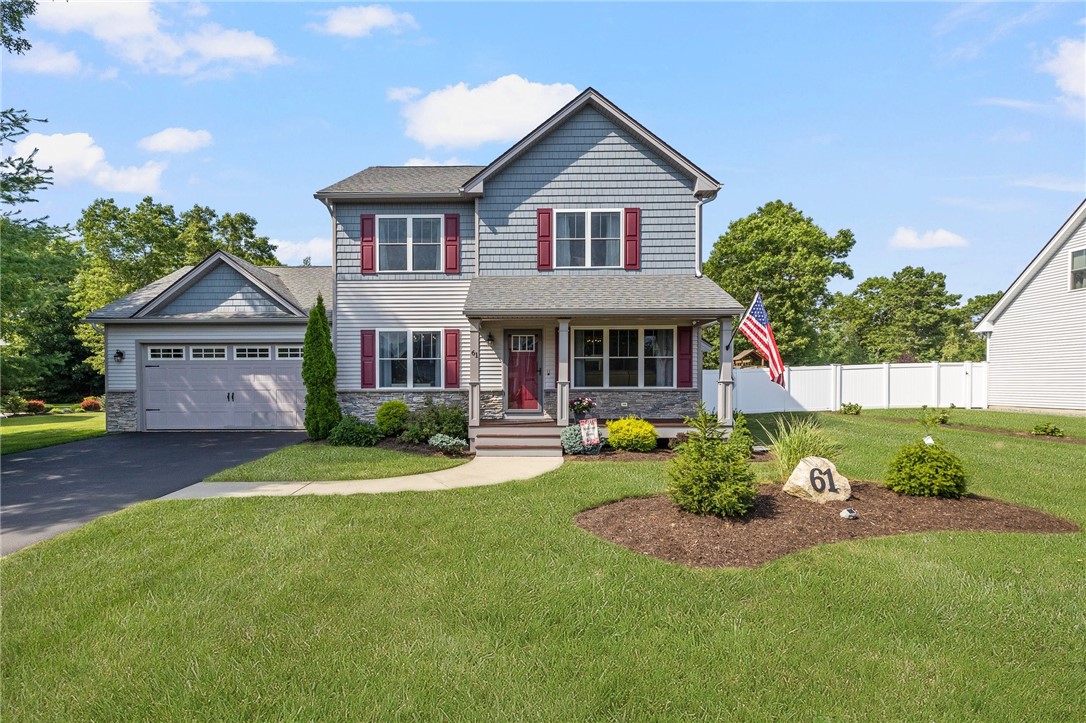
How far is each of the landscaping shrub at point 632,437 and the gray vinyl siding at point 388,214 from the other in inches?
227

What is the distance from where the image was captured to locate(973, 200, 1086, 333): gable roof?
17625 millimetres

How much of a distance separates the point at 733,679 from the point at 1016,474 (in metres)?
8.85

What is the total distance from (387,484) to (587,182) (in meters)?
9.06

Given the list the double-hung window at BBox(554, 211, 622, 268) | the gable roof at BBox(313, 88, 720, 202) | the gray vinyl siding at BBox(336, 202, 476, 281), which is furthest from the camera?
the gray vinyl siding at BBox(336, 202, 476, 281)

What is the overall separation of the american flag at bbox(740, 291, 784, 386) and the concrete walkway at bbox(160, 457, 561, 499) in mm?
5274

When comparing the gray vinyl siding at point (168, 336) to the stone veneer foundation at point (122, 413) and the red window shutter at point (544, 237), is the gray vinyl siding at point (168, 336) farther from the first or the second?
the red window shutter at point (544, 237)

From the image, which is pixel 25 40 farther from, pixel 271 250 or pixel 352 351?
pixel 271 250

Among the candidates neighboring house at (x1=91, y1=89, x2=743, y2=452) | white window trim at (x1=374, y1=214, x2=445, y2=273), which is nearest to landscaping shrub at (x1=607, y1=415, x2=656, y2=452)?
neighboring house at (x1=91, y1=89, x2=743, y2=452)

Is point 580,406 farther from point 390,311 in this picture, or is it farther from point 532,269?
point 390,311

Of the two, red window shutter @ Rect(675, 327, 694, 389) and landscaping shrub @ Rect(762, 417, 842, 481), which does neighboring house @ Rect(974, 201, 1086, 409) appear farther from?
landscaping shrub @ Rect(762, 417, 842, 481)

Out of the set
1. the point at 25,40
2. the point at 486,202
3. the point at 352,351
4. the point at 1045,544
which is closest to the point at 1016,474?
the point at 1045,544

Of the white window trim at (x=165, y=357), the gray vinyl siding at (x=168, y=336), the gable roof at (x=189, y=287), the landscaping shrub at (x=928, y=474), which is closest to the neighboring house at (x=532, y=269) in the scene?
the gable roof at (x=189, y=287)

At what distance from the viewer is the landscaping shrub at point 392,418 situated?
41.8ft

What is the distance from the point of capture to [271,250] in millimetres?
36031
